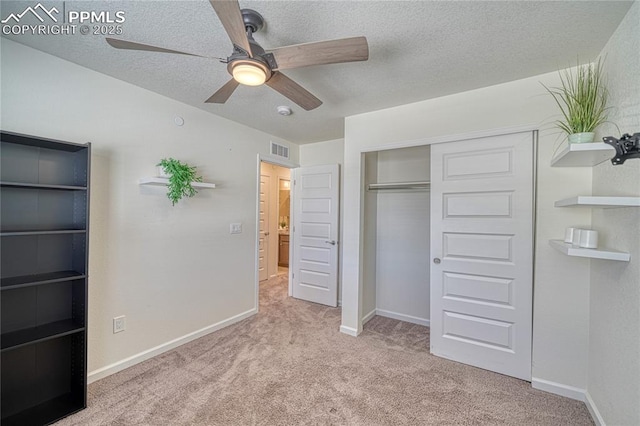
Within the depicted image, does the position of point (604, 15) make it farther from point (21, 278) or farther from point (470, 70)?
point (21, 278)

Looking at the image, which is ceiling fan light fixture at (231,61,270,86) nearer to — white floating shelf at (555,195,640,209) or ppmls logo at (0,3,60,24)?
ppmls logo at (0,3,60,24)

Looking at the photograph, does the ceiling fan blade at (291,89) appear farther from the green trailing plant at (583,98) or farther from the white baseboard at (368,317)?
the white baseboard at (368,317)

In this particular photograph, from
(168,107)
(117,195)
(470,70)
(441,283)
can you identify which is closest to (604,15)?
(470,70)

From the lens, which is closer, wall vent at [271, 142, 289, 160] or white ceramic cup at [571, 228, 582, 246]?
white ceramic cup at [571, 228, 582, 246]

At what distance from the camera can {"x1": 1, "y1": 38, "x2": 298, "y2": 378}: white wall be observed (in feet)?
6.56

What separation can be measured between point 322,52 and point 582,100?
1.72 m

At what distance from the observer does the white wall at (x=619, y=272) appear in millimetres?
1434

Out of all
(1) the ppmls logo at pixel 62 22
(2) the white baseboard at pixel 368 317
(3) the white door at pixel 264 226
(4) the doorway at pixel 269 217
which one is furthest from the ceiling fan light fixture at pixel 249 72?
(3) the white door at pixel 264 226

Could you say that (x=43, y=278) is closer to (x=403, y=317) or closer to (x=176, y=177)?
(x=176, y=177)

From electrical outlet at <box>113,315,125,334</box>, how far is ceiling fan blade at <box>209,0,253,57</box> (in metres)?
2.44

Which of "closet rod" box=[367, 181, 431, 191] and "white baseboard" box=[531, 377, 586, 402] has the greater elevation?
"closet rod" box=[367, 181, 431, 191]

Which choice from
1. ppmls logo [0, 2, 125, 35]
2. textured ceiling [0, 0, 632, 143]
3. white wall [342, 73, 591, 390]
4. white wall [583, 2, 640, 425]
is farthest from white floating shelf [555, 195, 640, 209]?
ppmls logo [0, 2, 125, 35]

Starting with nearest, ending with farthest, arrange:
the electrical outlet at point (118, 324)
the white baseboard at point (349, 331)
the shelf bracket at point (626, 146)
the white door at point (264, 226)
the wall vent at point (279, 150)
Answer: the shelf bracket at point (626, 146) → the electrical outlet at point (118, 324) → the white baseboard at point (349, 331) → the wall vent at point (279, 150) → the white door at point (264, 226)

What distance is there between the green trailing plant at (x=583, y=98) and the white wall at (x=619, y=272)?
0.09m
